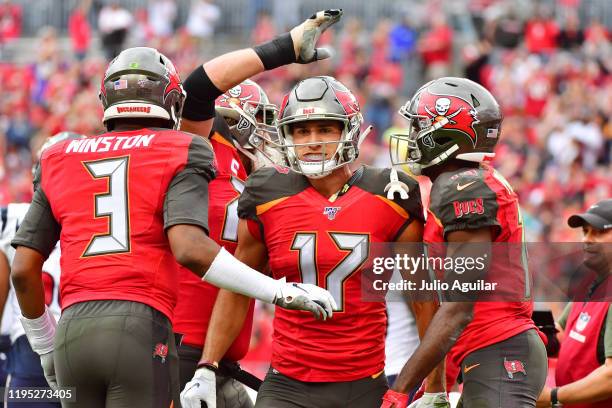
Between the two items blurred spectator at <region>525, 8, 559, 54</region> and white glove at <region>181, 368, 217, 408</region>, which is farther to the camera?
blurred spectator at <region>525, 8, 559, 54</region>

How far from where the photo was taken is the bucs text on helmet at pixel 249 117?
627 centimetres

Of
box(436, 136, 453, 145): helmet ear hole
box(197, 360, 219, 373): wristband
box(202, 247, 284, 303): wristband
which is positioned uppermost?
box(436, 136, 453, 145): helmet ear hole

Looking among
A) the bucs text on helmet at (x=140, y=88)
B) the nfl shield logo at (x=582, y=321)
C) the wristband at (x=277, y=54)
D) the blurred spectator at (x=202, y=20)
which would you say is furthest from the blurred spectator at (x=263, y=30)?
the bucs text on helmet at (x=140, y=88)

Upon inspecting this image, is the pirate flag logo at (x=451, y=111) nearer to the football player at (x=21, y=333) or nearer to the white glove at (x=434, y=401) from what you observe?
the white glove at (x=434, y=401)

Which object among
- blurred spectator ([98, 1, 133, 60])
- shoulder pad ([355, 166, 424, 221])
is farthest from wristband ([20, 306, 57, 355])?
blurred spectator ([98, 1, 133, 60])

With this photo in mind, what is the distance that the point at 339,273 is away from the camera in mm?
5164

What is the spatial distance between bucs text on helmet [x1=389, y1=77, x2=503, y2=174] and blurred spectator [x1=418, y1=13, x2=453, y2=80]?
1361 centimetres

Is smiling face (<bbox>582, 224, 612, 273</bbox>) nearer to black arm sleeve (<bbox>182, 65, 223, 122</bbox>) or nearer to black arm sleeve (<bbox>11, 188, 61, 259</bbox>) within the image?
black arm sleeve (<bbox>182, 65, 223, 122</bbox>)

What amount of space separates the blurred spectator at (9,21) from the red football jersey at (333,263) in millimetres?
17048

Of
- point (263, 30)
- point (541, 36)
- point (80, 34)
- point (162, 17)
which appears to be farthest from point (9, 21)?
point (541, 36)

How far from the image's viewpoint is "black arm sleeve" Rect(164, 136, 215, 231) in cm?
470

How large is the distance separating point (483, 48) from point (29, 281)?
1443cm

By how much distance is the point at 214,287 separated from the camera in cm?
589

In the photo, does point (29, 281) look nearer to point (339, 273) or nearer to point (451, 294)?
point (339, 273)
